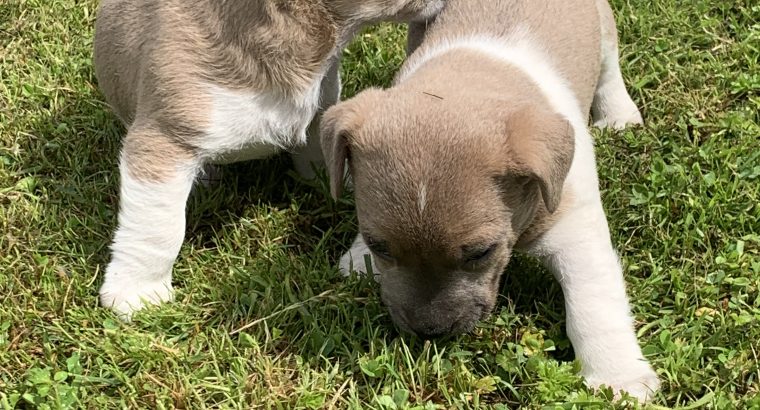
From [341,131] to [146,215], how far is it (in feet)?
3.89

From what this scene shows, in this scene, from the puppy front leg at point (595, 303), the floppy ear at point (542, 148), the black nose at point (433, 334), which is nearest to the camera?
the floppy ear at point (542, 148)

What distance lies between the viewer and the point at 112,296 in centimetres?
429

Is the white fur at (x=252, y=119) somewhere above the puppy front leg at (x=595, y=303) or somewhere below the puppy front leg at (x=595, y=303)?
above

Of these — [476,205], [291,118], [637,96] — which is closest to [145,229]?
[291,118]

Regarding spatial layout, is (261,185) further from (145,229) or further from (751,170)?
(751,170)

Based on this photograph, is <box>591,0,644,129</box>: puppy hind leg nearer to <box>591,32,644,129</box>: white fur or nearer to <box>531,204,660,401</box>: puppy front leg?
<box>591,32,644,129</box>: white fur

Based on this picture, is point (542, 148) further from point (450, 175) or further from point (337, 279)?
point (337, 279)

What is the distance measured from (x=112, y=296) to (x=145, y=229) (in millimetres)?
446

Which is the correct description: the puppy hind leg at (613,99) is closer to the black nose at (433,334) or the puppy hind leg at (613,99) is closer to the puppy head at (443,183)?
the puppy head at (443,183)

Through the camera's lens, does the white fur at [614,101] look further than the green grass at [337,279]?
Yes

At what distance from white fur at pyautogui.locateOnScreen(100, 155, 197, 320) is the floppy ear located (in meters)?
1.67

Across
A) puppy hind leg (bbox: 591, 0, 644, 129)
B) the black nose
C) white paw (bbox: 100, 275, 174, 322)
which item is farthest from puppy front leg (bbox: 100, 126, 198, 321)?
puppy hind leg (bbox: 591, 0, 644, 129)

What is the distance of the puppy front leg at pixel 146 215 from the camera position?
4.05m

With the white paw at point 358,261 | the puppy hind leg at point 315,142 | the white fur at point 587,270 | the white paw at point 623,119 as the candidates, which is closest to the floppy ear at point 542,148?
the white fur at point 587,270
